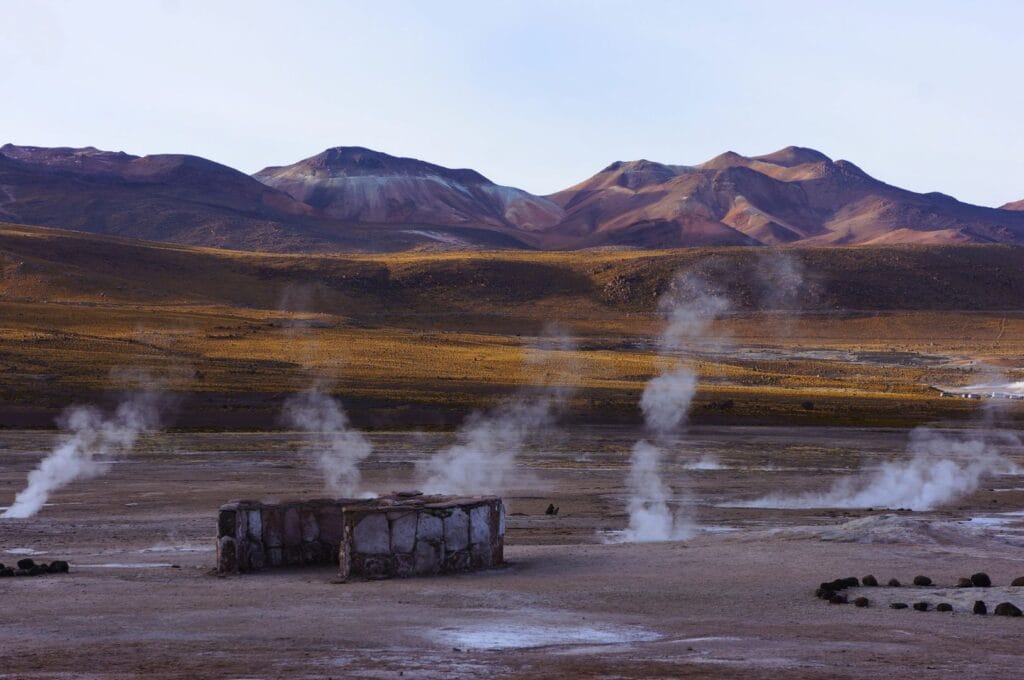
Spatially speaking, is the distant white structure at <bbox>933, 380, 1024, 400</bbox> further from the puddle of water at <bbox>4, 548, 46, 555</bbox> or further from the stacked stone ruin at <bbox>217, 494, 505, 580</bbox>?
the puddle of water at <bbox>4, 548, 46, 555</bbox>

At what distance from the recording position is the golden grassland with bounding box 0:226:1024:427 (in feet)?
207

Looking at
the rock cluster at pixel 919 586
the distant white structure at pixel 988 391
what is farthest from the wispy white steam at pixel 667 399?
the rock cluster at pixel 919 586

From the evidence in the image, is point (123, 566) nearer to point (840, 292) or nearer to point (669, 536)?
point (669, 536)

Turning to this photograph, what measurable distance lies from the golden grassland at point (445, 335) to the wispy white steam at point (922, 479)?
28.8 feet

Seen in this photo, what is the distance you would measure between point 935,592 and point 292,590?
955 cm

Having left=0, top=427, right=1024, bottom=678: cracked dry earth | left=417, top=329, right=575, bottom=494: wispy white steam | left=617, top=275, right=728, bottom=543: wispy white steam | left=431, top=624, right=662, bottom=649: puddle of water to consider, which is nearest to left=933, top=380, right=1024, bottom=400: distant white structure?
left=617, top=275, right=728, bottom=543: wispy white steam

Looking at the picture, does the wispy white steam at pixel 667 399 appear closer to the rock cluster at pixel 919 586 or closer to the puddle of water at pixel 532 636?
the rock cluster at pixel 919 586

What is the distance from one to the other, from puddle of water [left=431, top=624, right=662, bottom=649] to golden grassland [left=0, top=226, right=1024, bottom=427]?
40.0m

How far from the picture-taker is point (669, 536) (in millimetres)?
27859

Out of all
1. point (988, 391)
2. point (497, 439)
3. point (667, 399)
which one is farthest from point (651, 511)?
point (988, 391)

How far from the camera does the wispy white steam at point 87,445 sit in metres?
34.4

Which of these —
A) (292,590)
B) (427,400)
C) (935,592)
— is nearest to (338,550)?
(292,590)

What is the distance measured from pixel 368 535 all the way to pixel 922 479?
24.4 meters

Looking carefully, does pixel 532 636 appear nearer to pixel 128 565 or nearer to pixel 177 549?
pixel 128 565
